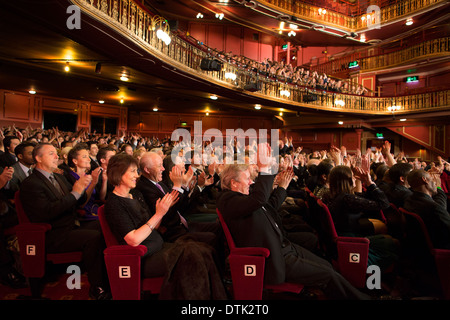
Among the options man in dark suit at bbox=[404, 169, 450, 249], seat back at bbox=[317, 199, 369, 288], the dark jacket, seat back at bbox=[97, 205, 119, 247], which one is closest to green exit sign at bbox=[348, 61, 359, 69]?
man in dark suit at bbox=[404, 169, 450, 249]

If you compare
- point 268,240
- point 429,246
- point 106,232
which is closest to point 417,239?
point 429,246

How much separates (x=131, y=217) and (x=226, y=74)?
290 inches

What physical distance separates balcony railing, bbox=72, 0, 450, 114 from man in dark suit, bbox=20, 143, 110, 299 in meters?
2.73

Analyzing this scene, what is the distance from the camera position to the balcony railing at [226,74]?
4.65 metres

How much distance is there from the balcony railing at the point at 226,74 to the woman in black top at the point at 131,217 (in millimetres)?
3107

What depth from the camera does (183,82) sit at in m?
7.79

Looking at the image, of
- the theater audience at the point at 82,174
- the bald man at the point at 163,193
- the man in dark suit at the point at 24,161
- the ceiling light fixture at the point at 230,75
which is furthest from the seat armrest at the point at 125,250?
the ceiling light fixture at the point at 230,75

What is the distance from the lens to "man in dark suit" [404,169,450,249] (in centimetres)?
202

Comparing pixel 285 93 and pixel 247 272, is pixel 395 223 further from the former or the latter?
pixel 285 93

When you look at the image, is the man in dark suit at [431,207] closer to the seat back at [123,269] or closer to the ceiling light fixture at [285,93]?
the seat back at [123,269]

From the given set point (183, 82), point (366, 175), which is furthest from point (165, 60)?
point (366, 175)

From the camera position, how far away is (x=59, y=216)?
2.08 meters

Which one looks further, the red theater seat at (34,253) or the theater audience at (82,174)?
the theater audience at (82,174)

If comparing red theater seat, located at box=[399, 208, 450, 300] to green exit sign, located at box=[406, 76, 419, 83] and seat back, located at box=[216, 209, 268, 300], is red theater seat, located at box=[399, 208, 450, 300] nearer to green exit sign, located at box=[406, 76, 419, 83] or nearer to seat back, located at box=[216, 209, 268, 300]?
seat back, located at box=[216, 209, 268, 300]
